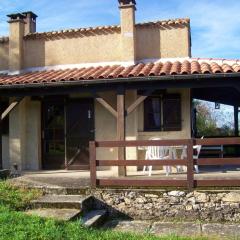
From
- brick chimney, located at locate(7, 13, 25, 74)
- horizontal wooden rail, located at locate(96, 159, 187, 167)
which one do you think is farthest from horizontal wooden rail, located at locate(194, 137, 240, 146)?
brick chimney, located at locate(7, 13, 25, 74)

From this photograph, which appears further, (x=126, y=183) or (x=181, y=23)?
(x=181, y=23)

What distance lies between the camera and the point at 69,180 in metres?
10.8

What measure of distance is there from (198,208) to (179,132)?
370cm

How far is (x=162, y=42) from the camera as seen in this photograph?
43.7 ft

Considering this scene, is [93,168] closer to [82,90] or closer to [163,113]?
[82,90]

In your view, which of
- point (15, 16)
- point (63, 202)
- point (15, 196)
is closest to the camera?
point (63, 202)

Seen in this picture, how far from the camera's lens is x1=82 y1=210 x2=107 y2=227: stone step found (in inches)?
317

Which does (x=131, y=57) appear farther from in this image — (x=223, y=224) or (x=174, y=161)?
(x=223, y=224)

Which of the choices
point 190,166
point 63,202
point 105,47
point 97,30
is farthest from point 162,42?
point 63,202

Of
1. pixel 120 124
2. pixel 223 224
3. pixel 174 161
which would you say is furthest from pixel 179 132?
pixel 223 224

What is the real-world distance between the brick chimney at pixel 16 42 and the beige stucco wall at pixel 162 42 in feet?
12.7

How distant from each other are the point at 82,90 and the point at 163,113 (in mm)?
2658

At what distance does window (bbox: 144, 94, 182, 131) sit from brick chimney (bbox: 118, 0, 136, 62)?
1447 mm

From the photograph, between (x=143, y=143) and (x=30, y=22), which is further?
(x=30, y=22)
